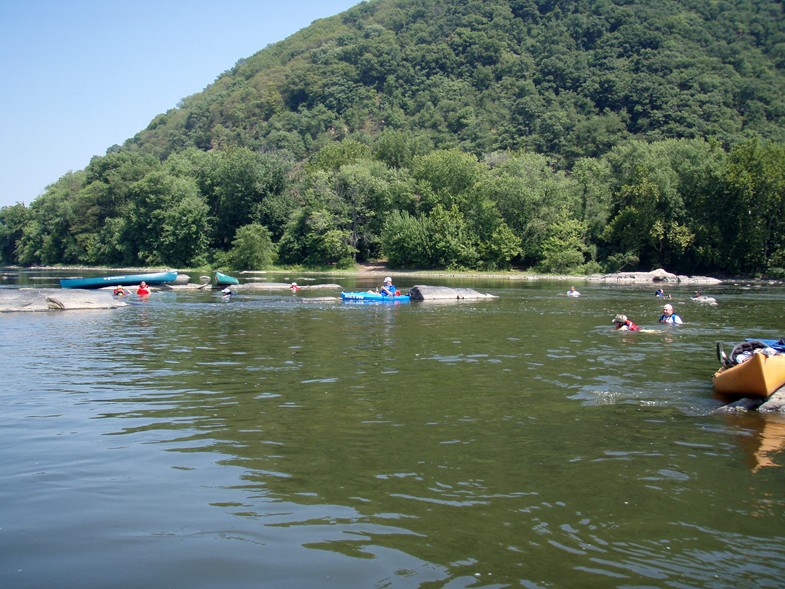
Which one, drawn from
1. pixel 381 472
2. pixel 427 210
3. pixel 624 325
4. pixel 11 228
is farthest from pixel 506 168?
pixel 11 228

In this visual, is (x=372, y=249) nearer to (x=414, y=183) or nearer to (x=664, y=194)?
(x=414, y=183)

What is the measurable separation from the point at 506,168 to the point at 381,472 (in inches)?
3033

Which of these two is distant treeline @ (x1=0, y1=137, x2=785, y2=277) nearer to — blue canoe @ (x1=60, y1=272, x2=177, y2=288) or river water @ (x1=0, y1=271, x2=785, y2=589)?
blue canoe @ (x1=60, y1=272, x2=177, y2=288)

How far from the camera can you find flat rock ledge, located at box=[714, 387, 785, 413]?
13.6 metres

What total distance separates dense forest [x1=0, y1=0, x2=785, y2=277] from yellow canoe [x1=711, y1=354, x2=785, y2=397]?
188ft

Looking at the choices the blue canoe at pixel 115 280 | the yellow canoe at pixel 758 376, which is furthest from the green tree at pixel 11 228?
the yellow canoe at pixel 758 376

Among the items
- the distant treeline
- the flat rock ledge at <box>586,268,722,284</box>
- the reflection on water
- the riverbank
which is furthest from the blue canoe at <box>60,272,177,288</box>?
the reflection on water

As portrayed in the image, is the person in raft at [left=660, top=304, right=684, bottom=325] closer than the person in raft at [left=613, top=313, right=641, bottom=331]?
No

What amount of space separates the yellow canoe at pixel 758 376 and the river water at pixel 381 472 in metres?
0.77

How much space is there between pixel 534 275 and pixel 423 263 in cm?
1480

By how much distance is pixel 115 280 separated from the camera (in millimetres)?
49531

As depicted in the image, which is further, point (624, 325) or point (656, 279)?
point (656, 279)

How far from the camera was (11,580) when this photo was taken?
20.6 feet

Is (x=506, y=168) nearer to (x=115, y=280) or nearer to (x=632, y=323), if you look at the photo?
(x=115, y=280)
